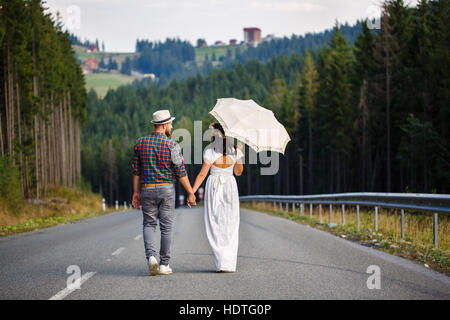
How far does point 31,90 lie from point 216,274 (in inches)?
1435

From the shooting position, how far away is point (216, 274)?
344 inches

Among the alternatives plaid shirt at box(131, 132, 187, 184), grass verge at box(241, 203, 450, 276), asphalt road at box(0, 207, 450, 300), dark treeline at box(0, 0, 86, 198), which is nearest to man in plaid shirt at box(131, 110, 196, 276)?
plaid shirt at box(131, 132, 187, 184)

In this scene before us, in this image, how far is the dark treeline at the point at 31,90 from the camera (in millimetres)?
37406

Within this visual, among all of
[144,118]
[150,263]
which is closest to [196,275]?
[150,263]

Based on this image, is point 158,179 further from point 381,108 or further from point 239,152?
point 381,108

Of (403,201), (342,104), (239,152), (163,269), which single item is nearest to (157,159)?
(239,152)

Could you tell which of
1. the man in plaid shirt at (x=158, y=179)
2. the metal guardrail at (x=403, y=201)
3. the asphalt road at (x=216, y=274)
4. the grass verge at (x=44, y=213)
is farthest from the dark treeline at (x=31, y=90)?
the man in plaid shirt at (x=158, y=179)

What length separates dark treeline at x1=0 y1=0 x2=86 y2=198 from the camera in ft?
123

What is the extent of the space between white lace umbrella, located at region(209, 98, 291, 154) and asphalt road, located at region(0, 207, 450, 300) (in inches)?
78.2

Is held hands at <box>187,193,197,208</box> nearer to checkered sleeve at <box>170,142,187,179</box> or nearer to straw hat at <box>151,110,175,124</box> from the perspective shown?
checkered sleeve at <box>170,142,187,179</box>

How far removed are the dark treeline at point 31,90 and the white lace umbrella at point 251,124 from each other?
17986 millimetres

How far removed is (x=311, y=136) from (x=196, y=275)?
6689cm

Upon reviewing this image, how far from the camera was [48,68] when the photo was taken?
4947 cm
